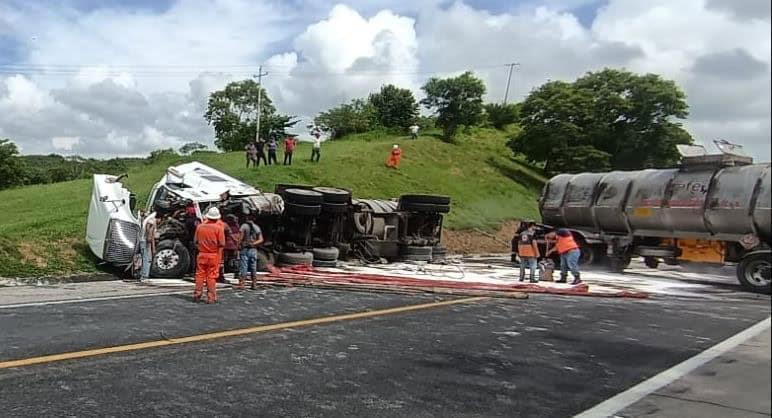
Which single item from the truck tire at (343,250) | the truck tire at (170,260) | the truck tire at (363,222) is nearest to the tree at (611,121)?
the truck tire at (170,260)

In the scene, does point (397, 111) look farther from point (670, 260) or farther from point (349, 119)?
point (670, 260)

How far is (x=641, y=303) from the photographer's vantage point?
500 inches

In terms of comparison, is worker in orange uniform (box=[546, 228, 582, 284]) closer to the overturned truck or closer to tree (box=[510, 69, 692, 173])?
the overturned truck

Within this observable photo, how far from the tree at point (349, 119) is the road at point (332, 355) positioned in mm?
39427

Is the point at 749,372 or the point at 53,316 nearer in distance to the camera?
the point at 749,372

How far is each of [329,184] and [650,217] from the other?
49.5ft

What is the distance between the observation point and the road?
552 cm

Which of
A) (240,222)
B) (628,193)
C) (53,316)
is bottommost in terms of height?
(53,316)

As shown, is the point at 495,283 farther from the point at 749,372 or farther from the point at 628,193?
the point at 749,372

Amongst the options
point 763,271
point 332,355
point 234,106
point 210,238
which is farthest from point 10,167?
point 763,271

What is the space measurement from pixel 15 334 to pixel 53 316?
52.3 inches

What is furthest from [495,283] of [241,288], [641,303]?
[241,288]

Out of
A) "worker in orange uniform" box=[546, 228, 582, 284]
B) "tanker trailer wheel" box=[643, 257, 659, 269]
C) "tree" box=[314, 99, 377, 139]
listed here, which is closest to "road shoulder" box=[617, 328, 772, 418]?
"worker in orange uniform" box=[546, 228, 582, 284]

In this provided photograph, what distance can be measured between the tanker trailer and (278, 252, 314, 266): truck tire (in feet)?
18.5
